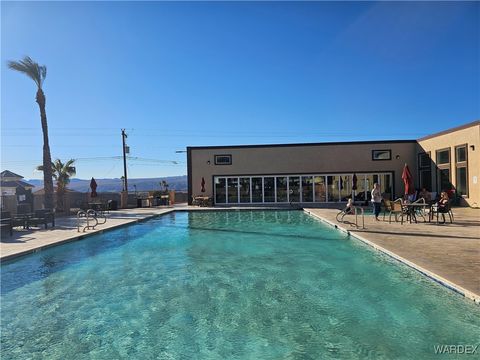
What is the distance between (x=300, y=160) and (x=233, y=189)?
198 inches

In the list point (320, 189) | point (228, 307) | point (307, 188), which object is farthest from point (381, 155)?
point (228, 307)

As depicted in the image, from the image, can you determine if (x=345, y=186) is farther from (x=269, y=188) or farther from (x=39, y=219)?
(x=39, y=219)

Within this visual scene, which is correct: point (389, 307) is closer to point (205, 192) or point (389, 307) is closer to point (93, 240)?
point (93, 240)

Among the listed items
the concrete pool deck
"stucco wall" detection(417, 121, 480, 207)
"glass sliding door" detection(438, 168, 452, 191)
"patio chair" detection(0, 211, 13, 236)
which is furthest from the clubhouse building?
"patio chair" detection(0, 211, 13, 236)

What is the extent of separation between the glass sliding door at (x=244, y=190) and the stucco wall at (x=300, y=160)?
1.83 feet

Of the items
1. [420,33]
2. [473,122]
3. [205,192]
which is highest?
[420,33]

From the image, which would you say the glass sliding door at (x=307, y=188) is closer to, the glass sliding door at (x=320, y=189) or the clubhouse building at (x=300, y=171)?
the clubhouse building at (x=300, y=171)

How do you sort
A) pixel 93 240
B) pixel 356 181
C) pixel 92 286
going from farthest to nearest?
pixel 356 181
pixel 93 240
pixel 92 286

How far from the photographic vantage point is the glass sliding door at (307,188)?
2600cm

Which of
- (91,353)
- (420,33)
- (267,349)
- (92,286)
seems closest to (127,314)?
(91,353)

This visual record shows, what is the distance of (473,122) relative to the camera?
18.6 meters

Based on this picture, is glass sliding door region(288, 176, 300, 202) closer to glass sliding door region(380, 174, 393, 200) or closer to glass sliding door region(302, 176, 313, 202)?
glass sliding door region(302, 176, 313, 202)

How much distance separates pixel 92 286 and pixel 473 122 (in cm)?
1901

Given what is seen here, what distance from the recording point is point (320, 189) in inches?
1025
